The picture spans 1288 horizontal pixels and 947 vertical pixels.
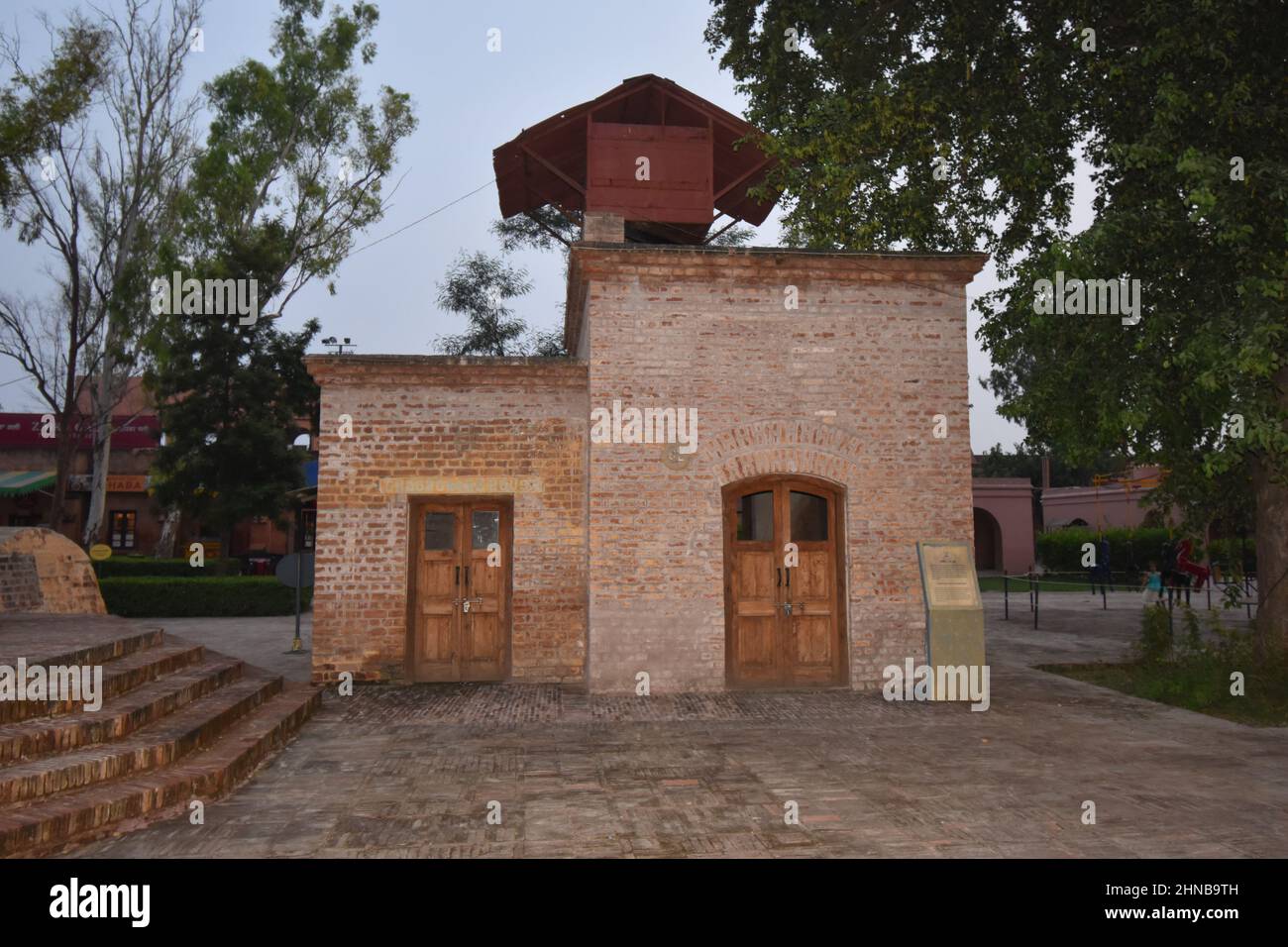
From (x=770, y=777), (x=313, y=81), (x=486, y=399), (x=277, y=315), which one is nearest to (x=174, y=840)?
(x=770, y=777)

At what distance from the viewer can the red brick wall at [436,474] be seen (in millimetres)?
9984

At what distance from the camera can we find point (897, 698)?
9.16 meters

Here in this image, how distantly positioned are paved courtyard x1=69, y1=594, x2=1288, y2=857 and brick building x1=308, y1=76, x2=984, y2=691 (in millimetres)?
845

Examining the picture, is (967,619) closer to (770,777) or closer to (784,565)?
(784,565)

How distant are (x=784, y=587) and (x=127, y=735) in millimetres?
6734

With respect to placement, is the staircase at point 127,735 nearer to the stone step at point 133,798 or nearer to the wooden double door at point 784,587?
the stone step at point 133,798

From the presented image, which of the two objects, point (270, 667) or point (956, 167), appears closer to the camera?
point (956, 167)

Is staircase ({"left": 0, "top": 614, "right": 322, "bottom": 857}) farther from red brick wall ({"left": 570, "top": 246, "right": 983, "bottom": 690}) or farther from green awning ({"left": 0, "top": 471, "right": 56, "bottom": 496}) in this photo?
green awning ({"left": 0, "top": 471, "right": 56, "bottom": 496})

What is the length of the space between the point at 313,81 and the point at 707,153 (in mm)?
18648

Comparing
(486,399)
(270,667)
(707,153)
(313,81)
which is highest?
(313,81)

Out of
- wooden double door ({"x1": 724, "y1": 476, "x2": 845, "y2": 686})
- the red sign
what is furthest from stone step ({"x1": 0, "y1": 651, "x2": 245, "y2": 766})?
the red sign

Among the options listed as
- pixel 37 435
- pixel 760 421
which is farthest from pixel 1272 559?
pixel 37 435

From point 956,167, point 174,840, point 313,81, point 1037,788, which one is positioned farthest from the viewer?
point 313,81

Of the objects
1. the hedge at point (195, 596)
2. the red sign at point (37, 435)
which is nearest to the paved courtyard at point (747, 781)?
the hedge at point (195, 596)
